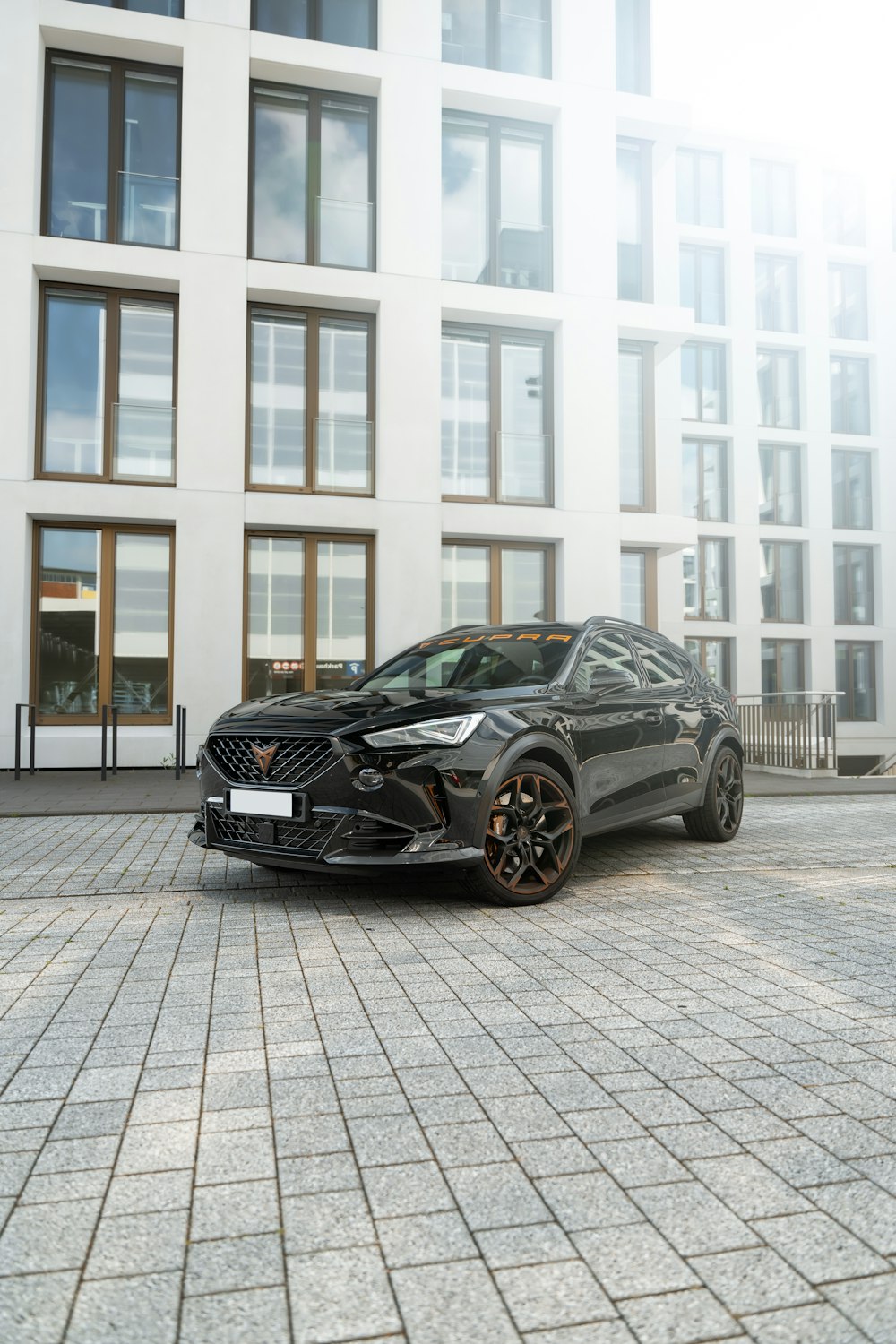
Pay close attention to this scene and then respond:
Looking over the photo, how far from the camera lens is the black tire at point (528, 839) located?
17.8ft

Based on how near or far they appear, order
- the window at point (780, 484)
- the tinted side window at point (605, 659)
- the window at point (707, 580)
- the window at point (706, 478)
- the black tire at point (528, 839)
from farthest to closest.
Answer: the window at point (780, 484)
the window at point (706, 478)
the window at point (707, 580)
the tinted side window at point (605, 659)
the black tire at point (528, 839)

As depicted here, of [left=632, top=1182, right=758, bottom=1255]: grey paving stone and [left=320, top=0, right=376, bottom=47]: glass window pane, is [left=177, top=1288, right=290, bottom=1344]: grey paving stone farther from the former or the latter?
[left=320, top=0, right=376, bottom=47]: glass window pane

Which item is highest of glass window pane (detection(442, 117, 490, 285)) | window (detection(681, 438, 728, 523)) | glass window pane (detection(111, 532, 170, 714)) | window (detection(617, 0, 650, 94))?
window (detection(617, 0, 650, 94))

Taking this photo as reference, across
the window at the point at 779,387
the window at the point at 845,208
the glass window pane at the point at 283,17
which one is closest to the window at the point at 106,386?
the glass window pane at the point at 283,17

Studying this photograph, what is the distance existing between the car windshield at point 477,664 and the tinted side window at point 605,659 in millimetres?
140

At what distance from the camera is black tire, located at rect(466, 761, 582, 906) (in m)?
5.42

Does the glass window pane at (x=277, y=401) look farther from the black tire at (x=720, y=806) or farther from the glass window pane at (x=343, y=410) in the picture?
the black tire at (x=720, y=806)

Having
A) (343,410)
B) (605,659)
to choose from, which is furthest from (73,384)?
(605,659)

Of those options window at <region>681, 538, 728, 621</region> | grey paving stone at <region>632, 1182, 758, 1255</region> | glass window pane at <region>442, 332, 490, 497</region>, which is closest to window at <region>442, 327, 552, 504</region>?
glass window pane at <region>442, 332, 490, 497</region>

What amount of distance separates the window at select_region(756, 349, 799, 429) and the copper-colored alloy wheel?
27397 mm

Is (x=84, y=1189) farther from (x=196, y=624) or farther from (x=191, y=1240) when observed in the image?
(x=196, y=624)

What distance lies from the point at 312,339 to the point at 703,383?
17.4 m

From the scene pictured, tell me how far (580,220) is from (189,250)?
21.0ft

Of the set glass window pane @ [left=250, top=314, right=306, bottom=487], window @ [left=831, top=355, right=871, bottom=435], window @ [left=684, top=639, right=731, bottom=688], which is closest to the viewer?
glass window pane @ [left=250, top=314, right=306, bottom=487]
